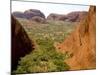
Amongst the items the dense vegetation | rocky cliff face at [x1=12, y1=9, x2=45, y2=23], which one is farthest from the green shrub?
rocky cliff face at [x1=12, y1=9, x2=45, y2=23]

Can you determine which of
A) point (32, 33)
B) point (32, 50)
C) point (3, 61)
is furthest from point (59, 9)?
point (3, 61)

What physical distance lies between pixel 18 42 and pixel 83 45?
805 millimetres

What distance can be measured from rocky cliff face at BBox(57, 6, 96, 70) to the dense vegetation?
0.08 meters

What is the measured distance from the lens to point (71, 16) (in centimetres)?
224

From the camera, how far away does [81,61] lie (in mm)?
2246

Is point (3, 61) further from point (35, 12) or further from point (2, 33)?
point (35, 12)

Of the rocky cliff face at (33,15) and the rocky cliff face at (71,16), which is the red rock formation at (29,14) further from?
the rocky cliff face at (71,16)

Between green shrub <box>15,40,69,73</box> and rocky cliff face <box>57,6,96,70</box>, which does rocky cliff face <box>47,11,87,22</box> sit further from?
green shrub <box>15,40,69,73</box>

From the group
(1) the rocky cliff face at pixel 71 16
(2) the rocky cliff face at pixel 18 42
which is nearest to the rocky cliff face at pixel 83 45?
(1) the rocky cliff face at pixel 71 16

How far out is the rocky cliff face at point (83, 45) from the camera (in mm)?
2203

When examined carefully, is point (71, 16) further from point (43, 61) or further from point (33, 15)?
point (43, 61)

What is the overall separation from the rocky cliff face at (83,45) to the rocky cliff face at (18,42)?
0.38 m

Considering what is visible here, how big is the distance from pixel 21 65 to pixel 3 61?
0.66ft
